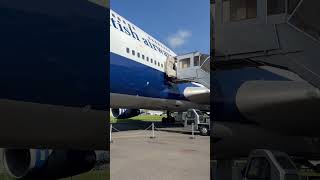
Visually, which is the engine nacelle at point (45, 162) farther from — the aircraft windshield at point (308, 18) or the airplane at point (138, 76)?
the aircraft windshield at point (308, 18)

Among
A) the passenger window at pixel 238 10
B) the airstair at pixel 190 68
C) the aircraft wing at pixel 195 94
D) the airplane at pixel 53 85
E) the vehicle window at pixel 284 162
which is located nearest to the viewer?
the vehicle window at pixel 284 162

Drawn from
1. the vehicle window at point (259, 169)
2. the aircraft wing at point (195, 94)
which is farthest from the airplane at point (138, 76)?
the vehicle window at point (259, 169)

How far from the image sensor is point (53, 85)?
180cm

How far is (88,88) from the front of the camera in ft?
6.24

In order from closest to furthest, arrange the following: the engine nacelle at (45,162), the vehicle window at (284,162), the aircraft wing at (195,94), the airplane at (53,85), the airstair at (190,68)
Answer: the vehicle window at (284,162) < the airplane at (53,85) < the engine nacelle at (45,162) < the airstair at (190,68) < the aircraft wing at (195,94)

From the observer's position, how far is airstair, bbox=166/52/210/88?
2253 mm

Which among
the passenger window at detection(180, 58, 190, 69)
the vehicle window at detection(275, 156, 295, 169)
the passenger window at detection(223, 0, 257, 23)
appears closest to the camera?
the vehicle window at detection(275, 156, 295, 169)

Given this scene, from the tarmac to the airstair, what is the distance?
459 millimetres

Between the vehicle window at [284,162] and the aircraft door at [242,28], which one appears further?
the aircraft door at [242,28]

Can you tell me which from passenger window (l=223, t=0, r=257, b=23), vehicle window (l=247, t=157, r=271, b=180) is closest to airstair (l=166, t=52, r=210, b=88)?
passenger window (l=223, t=0, r=257, b=23)

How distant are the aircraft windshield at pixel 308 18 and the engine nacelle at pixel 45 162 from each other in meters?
1.35

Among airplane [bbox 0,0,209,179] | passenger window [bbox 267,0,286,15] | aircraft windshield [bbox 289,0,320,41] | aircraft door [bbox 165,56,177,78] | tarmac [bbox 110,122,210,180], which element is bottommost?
tarmac [bbox 110,122,210,180]

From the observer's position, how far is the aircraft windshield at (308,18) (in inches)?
77.9

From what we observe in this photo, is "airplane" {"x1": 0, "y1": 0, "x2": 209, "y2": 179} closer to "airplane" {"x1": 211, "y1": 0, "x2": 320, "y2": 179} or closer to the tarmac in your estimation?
the tarmac
